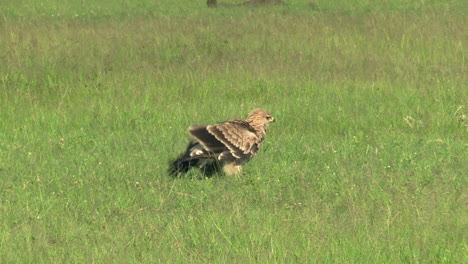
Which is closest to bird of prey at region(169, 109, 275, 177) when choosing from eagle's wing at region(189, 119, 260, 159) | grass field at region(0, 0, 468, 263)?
eagle's wing at region(189, 119, 260, 159)

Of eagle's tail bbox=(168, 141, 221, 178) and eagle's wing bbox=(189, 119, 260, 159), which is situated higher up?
eagle's wing bbox=(189, 119, 260, 159)

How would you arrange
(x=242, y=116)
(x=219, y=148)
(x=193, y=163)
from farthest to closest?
(x=242, y=116) < (x=193, y=163) < (x=219, y=148)

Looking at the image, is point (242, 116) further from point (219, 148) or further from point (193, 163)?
point (219, 148)

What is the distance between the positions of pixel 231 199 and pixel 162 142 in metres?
2.67

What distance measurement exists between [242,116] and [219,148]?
3.51 meters

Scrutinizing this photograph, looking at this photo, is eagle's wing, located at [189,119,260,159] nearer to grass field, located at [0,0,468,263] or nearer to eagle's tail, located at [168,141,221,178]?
eagle's tail, located at [168,141,221,178]

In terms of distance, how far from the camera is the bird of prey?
8.35 metres

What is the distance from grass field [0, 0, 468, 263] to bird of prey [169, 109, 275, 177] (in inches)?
5.7

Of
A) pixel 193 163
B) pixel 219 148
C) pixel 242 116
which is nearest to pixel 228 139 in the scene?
pixel 219 148

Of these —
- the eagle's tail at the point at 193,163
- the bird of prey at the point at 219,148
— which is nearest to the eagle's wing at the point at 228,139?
the bird of prey at the point at 219,148

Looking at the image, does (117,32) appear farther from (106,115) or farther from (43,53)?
(106,115)

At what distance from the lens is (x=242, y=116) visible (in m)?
11.9

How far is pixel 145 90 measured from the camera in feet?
43.1

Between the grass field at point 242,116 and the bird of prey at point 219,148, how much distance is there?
14 cm
